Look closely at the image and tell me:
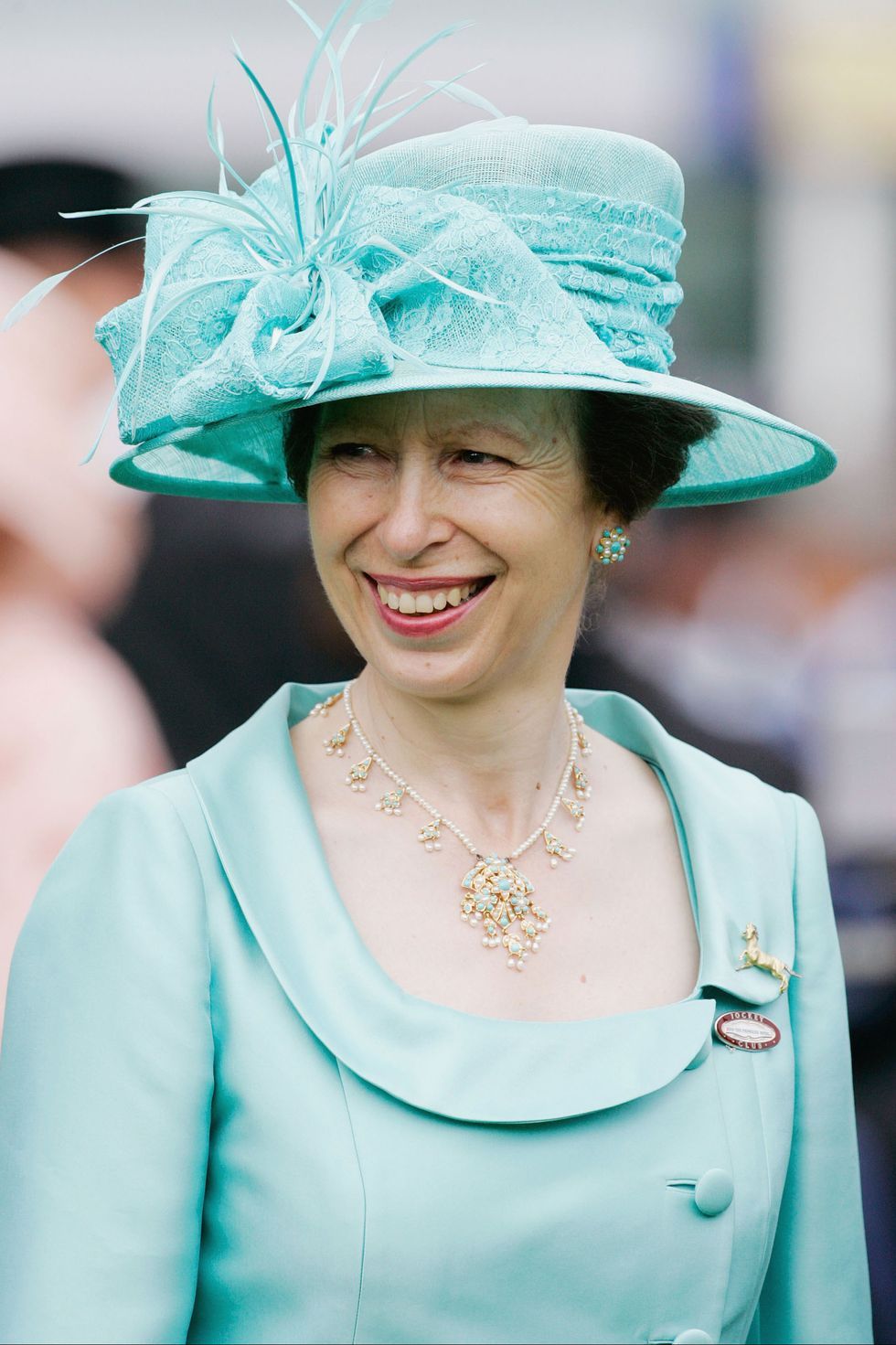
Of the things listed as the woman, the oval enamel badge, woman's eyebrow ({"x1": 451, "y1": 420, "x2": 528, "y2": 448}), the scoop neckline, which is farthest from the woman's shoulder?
woman's eyebrow ({"x1": 451, "y1": 420, "x2": 528, "y2": 448})

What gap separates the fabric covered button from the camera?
1603mm

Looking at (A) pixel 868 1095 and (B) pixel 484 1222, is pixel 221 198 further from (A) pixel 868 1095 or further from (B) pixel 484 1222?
(A) pixel 868 1095

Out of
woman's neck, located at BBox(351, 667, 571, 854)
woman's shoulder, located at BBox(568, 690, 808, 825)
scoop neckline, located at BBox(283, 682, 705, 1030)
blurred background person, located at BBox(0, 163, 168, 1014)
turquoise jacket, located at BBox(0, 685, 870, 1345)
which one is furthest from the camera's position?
blurred background person, located at BBox(0, 163, 168, 1014)

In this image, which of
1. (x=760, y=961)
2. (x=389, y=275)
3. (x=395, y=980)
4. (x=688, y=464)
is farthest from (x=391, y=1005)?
(x=688, y=464)

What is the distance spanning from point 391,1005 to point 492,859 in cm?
31

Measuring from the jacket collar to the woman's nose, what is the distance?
14.1 inches

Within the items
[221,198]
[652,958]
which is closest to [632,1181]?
[652,958]

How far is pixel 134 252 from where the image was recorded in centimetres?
279

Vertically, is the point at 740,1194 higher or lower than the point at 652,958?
lower

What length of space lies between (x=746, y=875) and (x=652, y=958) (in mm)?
224

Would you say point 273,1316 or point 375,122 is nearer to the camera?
point 273,1316

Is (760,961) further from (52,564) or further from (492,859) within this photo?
(52,564)

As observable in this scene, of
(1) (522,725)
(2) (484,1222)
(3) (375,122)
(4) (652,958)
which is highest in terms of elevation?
(3) (375,122)

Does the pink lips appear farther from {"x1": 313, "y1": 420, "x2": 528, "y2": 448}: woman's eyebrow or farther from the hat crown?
the hat crown
